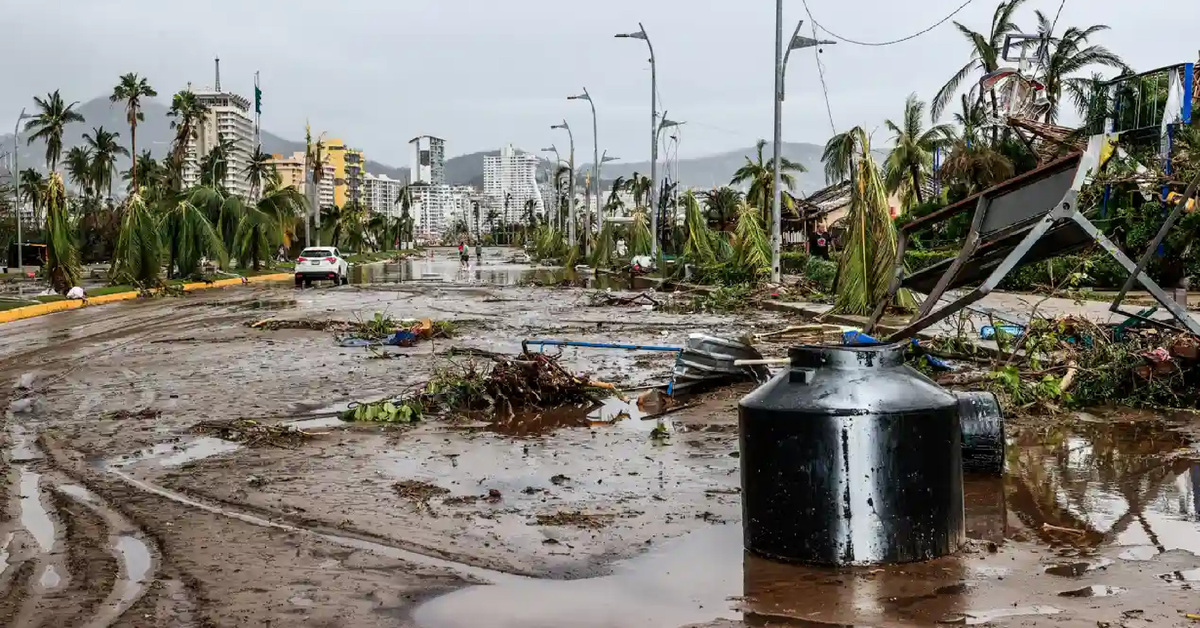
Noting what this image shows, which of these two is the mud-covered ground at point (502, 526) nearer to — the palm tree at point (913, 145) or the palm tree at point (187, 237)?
the palm tree at point (187, 237)

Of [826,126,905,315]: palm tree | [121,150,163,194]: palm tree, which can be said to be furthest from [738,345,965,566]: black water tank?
[121,150,163,194]: palm tree

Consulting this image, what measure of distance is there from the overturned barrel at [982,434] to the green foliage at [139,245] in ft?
99.0

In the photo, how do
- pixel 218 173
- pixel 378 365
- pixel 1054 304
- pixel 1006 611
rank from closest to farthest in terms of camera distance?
pixel 1006 611 → pixel 378 365 → pixel 1054 304 → pixel 218 173

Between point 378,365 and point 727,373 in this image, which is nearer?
point 727,373

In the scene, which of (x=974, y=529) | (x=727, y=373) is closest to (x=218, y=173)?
(x=727, y=373)

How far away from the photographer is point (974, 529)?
232 inches

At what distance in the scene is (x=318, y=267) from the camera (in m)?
42.0

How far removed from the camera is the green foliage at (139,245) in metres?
33.1

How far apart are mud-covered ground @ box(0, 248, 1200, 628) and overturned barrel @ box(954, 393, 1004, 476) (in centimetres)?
14

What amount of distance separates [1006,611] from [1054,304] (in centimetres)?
1986

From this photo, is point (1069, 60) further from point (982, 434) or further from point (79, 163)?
point (79, 163)

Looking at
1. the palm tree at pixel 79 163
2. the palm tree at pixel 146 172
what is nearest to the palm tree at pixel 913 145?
the palm tree at pixel 146 172

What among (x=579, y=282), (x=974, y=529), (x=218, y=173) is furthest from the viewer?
(x=218, y=173)

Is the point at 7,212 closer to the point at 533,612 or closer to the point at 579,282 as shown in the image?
the point at 579,282
